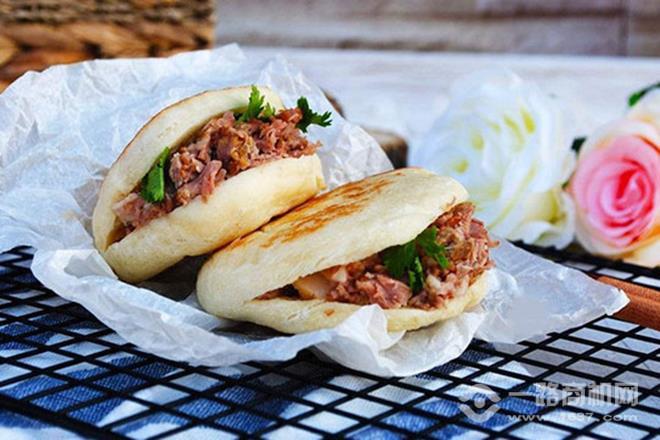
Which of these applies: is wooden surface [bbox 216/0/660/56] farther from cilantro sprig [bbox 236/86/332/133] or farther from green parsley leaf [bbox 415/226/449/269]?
green parsley leaf [bbox 415/226/449/269]

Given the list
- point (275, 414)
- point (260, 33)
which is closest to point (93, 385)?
point (275, 414)

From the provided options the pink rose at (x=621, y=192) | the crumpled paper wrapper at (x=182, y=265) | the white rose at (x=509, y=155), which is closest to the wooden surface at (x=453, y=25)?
the white rose at (x=509, y=155)

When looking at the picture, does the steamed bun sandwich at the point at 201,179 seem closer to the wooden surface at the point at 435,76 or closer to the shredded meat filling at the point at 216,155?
the shredded meat filling at the point at 216,155

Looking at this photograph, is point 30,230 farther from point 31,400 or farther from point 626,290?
point 626,290

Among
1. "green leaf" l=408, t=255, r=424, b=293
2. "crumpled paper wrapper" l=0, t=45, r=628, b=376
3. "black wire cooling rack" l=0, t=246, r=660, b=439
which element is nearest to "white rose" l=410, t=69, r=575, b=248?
"crumpled paper wrapper" l=0, t=45, r=628, b=376

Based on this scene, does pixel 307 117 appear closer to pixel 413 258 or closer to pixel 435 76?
pixel 413 258

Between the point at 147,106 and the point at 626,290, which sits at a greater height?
the point at 147,106
